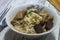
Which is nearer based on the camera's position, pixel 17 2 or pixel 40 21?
pixel 40 21

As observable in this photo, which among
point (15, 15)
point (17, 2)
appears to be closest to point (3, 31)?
point (15, 15)

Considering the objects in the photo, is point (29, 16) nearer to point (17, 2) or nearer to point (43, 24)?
point (43, 24)

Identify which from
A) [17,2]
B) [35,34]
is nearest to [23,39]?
[35,34]

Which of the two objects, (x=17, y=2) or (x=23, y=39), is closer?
(x=23, y=39)

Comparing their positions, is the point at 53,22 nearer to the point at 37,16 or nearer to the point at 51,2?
the point at 37,16

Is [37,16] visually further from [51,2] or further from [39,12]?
[51,2]
